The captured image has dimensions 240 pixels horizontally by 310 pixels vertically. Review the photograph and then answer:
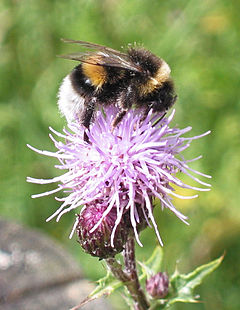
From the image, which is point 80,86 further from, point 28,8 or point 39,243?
point 28,8

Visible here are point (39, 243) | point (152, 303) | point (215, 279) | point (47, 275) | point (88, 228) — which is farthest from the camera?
point (215, 279)

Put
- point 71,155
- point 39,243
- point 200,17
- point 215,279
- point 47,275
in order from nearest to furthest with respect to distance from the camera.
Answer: point 71,155
point 47,275
point 39,243
point 215,279
point 200,17


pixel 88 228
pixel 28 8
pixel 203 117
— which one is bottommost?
pixel 88 228

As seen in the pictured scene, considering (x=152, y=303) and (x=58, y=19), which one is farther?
(x=58, y=19)

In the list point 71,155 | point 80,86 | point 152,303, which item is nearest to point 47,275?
point 152,303

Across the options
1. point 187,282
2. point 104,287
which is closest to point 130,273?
point 104,287

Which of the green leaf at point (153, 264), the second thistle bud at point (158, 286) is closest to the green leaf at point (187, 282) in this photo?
the second thistle bud at point (158, 286)

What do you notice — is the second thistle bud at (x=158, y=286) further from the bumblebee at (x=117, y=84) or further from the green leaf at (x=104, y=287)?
the bumblebee at (x=117, y=84)
